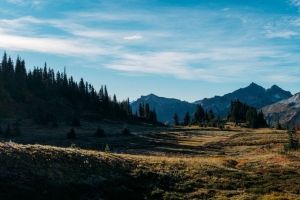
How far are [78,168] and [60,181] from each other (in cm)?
335

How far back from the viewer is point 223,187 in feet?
86.2

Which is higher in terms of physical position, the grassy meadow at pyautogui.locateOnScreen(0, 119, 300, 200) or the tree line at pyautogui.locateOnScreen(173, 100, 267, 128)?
the tree line at pyautogui.locateOnScreen(173, 100, 267, 128)

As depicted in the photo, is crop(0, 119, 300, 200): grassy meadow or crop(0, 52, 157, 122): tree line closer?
crop(0, 119, 300, 200): grassy meadow

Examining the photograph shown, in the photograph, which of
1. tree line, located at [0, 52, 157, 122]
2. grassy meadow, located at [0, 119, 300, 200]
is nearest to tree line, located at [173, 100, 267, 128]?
tree line, located at [0, 52, 157, 122]

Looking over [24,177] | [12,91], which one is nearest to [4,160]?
[24,177]

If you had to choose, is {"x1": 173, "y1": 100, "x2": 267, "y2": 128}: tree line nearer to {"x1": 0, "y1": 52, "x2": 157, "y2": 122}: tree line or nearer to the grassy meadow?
{"x1": 0, "y1": 52, "x2": 157, "y2": 122}: tree line

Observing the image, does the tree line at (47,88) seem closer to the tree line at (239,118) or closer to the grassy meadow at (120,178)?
the tree line at (239,118)

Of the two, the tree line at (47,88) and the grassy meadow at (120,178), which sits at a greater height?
the tree line at (47,88)

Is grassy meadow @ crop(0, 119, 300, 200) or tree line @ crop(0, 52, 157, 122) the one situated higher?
tree line @ crop(0, 52, 157, 122)

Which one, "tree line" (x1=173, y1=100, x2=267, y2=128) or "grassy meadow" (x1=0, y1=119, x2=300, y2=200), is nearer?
"grassy meadow" (x1=0, y1=119, x2=300, y2=200)

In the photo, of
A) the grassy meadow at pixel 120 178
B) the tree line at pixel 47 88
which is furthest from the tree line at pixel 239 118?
the grassy meadow at pixel 120 178

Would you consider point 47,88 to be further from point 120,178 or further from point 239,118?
point 120,178

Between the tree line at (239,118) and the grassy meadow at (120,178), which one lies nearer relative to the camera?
the grassy meadow at (120,178)

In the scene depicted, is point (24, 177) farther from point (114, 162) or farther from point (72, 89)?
point (72, 89)
